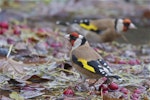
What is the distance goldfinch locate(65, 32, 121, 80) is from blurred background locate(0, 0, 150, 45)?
3.37m

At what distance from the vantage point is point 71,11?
8930mm

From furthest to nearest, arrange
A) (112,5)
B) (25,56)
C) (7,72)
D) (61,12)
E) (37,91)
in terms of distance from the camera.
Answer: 1. (112,5)
2. (61,12)
3. (25,56)
4. (7,72)
5. (37,91)

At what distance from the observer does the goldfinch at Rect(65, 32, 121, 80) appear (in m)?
4.03

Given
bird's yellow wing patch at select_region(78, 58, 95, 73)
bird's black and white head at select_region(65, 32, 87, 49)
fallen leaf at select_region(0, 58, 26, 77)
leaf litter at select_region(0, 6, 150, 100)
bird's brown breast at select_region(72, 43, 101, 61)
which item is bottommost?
leaf litter at select_region(0, 6, 150, 100)

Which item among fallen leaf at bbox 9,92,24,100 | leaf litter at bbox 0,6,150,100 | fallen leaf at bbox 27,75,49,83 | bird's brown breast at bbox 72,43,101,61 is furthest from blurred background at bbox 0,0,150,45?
fallen leaf at bbox 9,92,24,100

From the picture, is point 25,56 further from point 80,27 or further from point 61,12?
point 61,12

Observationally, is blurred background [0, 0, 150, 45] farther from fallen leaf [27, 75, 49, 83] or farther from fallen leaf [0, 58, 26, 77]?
fallen leaf [27, 75, 49, 83]

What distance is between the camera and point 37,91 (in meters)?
Answer: 4.14

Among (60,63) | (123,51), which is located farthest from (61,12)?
(60,63)

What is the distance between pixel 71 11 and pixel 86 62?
481 centimetres

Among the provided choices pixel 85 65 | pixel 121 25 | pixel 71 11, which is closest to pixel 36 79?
pixel 85 65

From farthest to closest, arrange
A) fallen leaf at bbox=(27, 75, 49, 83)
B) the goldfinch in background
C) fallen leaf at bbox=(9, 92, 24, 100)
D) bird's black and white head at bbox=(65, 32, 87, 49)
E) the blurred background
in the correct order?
the blurred background
the goldfinch in background
bird's black and white head at bbox=(65, 32, 87, 49)
fallen leaf at bbox=(27, 75, 49, 83)
fallen leaf at bbox=(9, 92, 24, 100)

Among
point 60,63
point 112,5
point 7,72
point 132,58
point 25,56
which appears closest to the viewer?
point 7,72

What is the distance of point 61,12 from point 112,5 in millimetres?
1269
